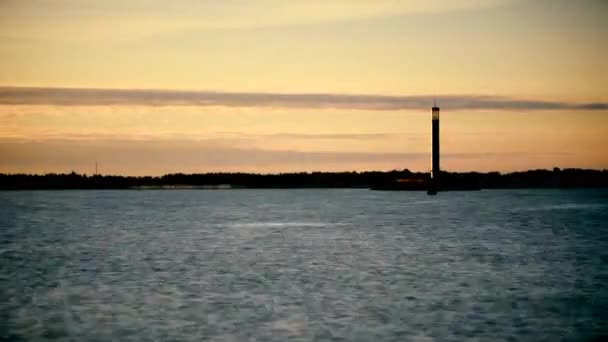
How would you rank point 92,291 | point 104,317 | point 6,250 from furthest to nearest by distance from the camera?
point 6,250 < point 92,291 < point 104,317

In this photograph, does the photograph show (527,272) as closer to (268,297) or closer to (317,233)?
(268,297)

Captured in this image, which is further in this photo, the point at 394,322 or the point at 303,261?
the point at 303,261

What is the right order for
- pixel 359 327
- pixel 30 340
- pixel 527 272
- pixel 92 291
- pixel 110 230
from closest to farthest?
pixel 30 340 < pixel 359 327 < pixel 92 291 < pixel 527 272 < pixel 110 230

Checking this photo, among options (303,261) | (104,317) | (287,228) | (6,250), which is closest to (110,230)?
(287,228)

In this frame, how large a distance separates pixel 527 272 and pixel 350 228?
46073 mm

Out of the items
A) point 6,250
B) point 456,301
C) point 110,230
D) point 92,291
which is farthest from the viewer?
point 110,230

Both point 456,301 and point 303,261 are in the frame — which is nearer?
point 456,301

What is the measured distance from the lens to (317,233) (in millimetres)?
81250

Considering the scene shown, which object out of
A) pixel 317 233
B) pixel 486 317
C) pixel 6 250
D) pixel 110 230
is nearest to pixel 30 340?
pixel 486 317

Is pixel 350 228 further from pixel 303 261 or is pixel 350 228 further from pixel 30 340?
pixel 30 340

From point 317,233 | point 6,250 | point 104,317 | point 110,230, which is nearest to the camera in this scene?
point 104,317

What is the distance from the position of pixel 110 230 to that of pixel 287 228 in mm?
19053

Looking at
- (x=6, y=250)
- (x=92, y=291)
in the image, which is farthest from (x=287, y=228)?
(x=92, y=291)

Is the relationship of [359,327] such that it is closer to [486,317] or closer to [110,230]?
[486,317]
